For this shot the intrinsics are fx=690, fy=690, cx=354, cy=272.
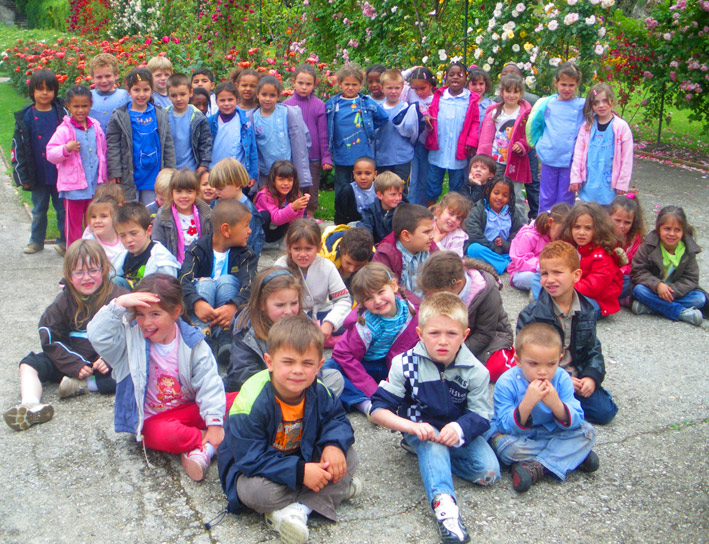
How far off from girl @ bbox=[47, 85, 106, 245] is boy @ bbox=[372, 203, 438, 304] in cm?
300

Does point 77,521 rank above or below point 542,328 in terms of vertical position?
below

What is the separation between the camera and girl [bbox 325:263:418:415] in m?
3.87

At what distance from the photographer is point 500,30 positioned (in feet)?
29.7

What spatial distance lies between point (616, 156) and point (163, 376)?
4.84m

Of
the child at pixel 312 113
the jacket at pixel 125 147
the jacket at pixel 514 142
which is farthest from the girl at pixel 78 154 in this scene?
the jacket at pixel 514 142

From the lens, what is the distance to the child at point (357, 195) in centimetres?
634

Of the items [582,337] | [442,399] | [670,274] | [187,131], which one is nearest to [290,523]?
[442,399]

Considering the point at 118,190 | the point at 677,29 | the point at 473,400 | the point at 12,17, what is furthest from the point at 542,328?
the point at 12,17

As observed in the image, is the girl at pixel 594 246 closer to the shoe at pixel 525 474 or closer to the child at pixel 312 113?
the shoe at pixel 525 474

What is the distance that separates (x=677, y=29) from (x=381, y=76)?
20.0 feet

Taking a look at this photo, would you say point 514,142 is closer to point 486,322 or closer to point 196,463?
point 486,322

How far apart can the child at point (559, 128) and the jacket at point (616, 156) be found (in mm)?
183

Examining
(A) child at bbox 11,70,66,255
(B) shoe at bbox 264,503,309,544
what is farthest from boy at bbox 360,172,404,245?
(B) shoe at bbox 264,503,309,544

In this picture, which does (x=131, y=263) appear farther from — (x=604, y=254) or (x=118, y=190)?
(x=604, y=254)
